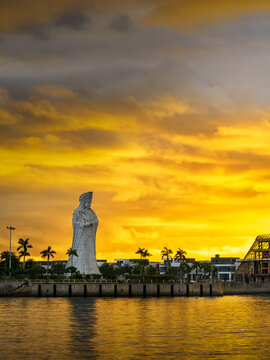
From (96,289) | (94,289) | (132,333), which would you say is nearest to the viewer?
(132,333)

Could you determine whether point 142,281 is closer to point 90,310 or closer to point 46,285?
point 46,285

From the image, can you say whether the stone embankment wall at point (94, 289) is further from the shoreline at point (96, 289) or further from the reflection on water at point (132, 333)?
the reflection on water at point (132, 333)

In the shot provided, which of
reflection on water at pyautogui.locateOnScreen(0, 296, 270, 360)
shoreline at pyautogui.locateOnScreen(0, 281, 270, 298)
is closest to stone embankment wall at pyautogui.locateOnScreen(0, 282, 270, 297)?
shoreline at pyautogui.locateOnScreen(0, 281, 270, 298)

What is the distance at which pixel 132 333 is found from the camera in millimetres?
87312

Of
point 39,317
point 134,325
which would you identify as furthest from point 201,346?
point 39,317

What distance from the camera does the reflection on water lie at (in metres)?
70.7

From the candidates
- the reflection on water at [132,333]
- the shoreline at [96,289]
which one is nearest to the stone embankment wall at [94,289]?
the shoreline at [96,289]

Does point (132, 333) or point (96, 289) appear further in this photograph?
point (96, 289)

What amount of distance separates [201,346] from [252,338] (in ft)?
33.9

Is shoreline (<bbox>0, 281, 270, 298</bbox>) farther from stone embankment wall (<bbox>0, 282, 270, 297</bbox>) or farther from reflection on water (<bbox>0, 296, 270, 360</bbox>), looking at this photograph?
reflection on water (<bbox>0, 296, 270, 360</bbox>)

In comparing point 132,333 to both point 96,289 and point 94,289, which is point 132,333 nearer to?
point 96,289

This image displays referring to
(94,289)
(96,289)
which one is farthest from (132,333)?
(94,289)

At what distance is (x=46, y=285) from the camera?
173m

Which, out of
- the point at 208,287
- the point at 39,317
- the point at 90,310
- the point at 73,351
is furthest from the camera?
the point at 208,287
